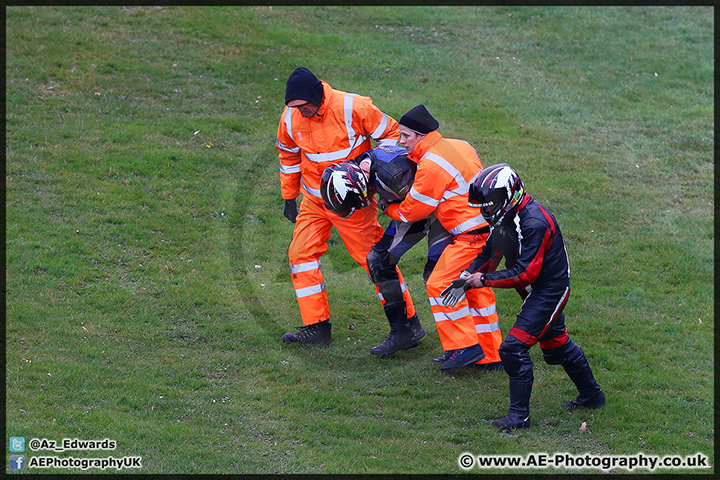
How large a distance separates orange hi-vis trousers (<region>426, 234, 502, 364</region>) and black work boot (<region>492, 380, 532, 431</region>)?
0.78 meters

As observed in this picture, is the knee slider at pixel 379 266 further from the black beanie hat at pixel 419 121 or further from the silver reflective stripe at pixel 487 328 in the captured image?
the black beanie hat at pixel 419 121

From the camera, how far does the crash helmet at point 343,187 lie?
21.8 ft

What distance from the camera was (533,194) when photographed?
10.5 m

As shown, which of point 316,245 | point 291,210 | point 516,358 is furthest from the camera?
point 291,210

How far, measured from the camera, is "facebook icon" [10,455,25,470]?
16.3 ft

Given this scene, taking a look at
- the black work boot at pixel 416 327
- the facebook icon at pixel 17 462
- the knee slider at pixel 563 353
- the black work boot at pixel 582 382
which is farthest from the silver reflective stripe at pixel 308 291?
the facebook icon at pixel 17 462

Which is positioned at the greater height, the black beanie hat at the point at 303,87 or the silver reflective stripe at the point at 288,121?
the black beanie hat at the point at 303,87

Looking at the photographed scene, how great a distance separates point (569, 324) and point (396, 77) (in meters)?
7.13

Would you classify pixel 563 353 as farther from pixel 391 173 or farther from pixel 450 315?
pixel 391 173

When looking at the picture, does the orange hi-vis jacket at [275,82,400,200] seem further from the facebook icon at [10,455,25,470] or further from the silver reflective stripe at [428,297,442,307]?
the facebook icon at [10,455,25,470]

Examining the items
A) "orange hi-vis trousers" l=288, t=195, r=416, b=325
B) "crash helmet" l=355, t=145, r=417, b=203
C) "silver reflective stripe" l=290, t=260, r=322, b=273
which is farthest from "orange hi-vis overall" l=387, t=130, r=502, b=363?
"silver reflective stripe" l=290, t=260, r=322, b=273

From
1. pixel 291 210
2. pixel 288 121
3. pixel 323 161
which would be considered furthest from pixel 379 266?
pixel 288 121

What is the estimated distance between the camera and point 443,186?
21.5ft

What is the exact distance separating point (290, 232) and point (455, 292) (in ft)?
13.3
